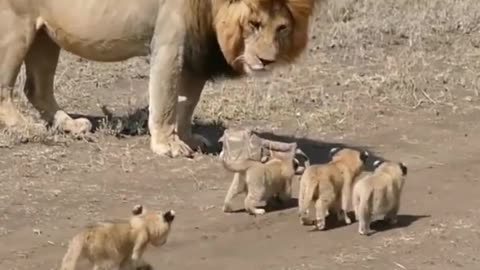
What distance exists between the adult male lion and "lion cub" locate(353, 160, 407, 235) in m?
1.47

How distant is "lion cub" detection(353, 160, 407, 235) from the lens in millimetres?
6523

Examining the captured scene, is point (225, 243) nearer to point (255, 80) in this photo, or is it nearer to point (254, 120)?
point (254, 120)

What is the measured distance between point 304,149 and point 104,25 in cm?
145

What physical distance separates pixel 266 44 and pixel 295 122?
1616mm

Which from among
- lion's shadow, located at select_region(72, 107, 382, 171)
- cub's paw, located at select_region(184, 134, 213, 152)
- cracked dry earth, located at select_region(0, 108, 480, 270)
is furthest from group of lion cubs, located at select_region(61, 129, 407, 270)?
lion's shadow, located at select_region(72, 107, 382, 171)

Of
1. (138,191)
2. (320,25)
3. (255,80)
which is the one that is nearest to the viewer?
(138,191)

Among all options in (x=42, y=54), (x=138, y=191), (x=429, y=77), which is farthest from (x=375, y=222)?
(x=429, y=77)

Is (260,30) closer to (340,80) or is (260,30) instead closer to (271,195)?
(271,195)

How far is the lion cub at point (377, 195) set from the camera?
6523 mm

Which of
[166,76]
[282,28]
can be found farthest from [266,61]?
[166,76]

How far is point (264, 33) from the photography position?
25.9ft

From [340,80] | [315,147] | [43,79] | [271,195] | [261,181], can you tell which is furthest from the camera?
[340,80]

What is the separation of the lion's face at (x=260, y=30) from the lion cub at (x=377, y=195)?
140 centimetres

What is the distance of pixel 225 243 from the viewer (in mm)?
6641
